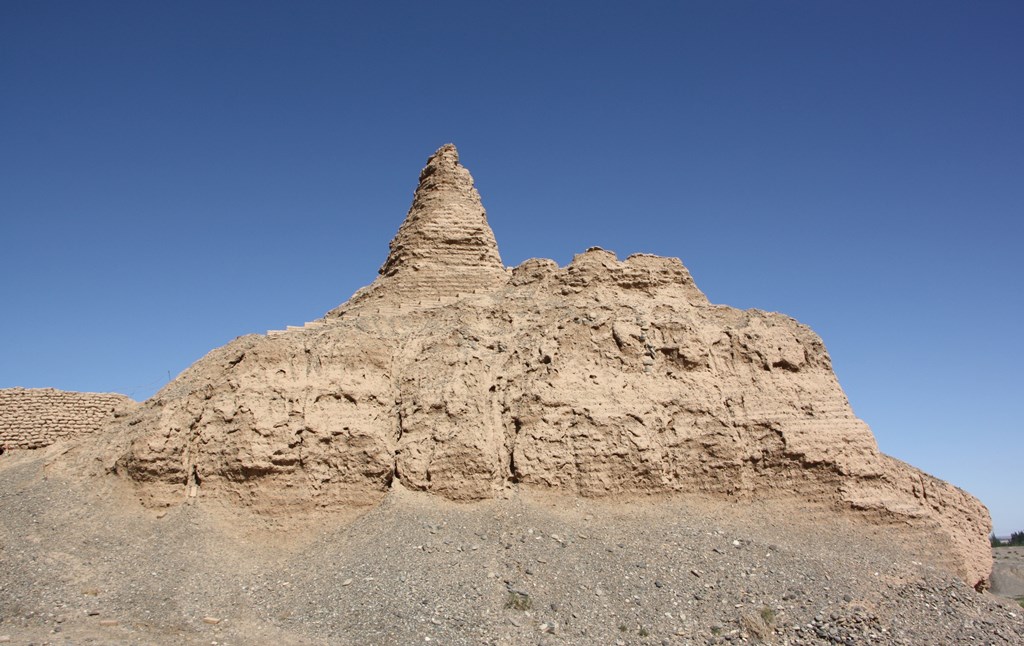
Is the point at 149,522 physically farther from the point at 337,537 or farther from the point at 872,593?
the point at 872,593

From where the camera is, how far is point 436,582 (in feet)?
47.9

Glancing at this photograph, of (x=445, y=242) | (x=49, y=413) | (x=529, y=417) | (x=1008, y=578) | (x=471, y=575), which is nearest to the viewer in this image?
(x=471, y=575)

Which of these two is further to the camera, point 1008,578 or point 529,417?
point 1008,578

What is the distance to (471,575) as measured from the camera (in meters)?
14.8

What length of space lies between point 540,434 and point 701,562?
15.1 ft

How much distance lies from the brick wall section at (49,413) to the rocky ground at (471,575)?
101 inches

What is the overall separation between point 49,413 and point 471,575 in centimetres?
1369

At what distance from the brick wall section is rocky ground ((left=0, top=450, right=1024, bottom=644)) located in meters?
2.56

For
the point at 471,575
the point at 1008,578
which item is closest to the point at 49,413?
the point at 471,575

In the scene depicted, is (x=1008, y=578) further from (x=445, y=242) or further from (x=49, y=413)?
(x=49, y=413)

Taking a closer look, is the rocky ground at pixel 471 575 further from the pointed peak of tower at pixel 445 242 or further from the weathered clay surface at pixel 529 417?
the pointed peak of tower at pixel 445 242

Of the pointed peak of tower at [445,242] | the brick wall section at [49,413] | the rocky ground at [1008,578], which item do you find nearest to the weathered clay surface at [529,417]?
the pointed peak of tower at [445,242]

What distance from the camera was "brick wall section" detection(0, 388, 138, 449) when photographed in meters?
20.5

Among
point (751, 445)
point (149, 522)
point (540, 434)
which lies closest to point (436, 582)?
point (540, 434)
